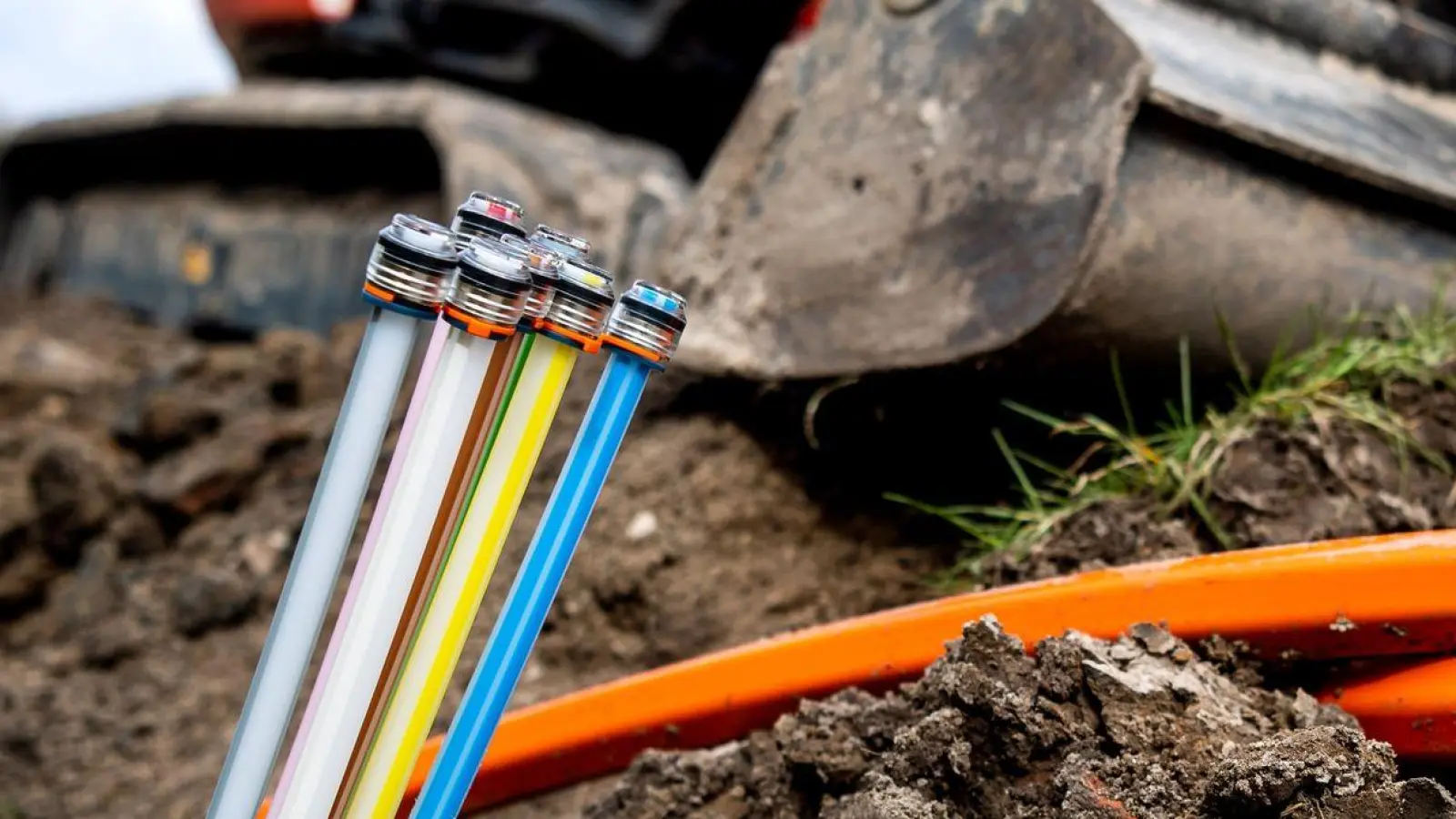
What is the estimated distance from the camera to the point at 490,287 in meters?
0.69

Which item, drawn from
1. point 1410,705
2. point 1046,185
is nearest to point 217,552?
point 1046,185

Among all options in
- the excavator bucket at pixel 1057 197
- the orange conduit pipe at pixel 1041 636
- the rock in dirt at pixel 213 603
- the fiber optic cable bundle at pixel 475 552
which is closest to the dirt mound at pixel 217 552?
the rock in dirt at pixel 213 603

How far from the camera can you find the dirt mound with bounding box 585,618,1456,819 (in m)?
0.74

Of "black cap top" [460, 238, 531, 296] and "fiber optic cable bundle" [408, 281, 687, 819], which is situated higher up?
"black cap top" [460, 238, 531, 296]

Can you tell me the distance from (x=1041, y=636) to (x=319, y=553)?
20.3 inches

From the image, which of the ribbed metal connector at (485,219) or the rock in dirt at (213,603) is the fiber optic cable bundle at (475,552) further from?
the rock in dirt at (213,603)

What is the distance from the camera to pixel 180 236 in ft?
9.52

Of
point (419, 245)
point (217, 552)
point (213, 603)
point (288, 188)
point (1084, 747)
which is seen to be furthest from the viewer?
point (288, 188)

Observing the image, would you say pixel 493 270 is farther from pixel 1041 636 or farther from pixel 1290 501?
pixel 1290 501

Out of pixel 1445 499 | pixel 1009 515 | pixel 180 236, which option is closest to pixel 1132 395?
pixel 1009 515

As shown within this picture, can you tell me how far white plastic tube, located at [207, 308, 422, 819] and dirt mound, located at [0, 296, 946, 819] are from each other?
762 millimetres

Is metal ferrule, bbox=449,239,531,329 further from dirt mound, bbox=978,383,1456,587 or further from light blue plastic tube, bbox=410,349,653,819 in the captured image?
dirt mound, bbox=978,383,1456,587

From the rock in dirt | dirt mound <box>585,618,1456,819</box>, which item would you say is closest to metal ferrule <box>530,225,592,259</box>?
dirt mound <box>585,618,1456,819</box>

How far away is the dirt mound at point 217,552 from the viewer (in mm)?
1509
